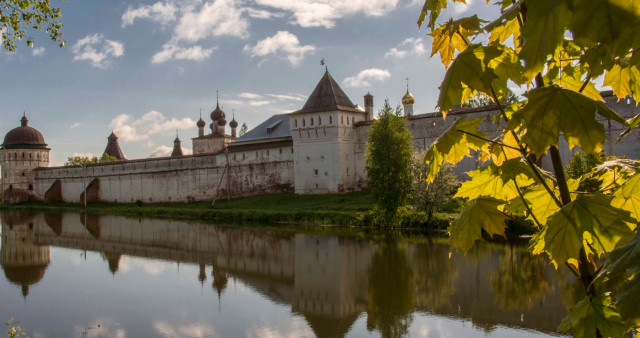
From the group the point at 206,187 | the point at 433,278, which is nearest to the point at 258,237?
the point at 433,278

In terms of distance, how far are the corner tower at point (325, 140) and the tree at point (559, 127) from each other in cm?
2419

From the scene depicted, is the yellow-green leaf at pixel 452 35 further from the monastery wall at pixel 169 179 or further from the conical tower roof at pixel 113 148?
A: the conical tower roof at pixel 113 148

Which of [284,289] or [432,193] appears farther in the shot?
[432,193]

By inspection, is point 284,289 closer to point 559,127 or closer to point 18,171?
point 559,127

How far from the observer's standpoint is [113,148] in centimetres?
5541

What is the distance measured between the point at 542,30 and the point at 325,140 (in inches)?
993

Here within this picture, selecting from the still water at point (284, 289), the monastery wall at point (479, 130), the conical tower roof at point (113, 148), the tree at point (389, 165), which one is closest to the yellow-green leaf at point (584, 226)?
the still water at point (284, 289)

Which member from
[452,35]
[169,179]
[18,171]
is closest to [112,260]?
[452,35]

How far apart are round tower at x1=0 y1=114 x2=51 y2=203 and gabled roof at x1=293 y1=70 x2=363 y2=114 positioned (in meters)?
25.4

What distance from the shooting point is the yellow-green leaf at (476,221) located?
1473 millimetres

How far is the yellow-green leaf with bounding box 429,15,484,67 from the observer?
1380mm

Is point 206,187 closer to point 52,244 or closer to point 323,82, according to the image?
point 323,82

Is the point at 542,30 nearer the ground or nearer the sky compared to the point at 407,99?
nearer the ground

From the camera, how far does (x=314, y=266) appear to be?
1207 centimetres
